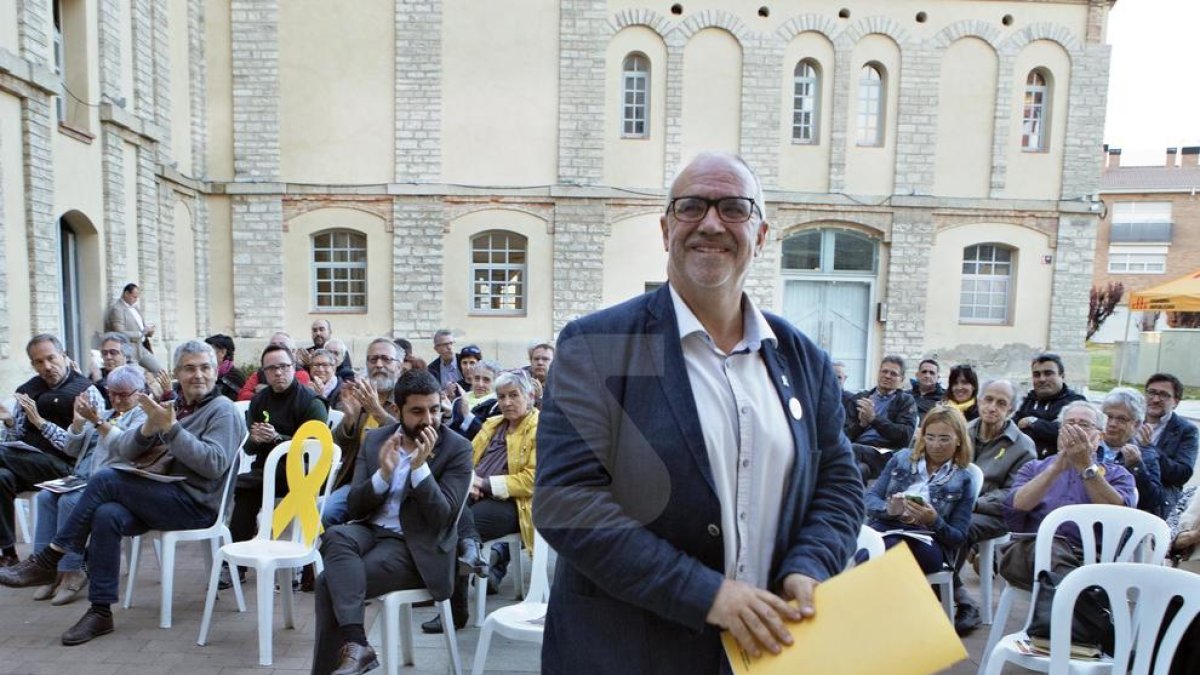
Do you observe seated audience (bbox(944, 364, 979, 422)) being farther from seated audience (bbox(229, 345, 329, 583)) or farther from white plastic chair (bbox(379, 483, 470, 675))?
seated audience (bbox(229, 345, 329, 583))

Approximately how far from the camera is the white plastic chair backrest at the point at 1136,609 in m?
2.40

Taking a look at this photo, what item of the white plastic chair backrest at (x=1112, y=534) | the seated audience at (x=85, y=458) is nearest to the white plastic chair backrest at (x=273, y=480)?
the seated audience at (x=85, y=458)

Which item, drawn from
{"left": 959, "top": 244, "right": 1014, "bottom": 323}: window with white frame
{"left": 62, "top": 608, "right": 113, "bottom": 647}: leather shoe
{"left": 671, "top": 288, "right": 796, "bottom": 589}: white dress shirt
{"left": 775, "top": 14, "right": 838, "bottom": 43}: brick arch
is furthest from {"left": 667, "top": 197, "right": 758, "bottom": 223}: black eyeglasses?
{"left": 959, "top": 244, "right": 1014, "bottom": 323}: window with white frame

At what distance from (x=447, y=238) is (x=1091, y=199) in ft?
45.5

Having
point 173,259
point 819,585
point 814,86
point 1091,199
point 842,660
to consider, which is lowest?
point 842,660

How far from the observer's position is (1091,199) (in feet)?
50.6

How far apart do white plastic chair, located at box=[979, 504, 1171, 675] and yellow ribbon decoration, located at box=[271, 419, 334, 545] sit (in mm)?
3374

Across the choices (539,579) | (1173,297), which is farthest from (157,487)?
(1173,297)

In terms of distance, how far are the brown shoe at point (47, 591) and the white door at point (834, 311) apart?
552 inches

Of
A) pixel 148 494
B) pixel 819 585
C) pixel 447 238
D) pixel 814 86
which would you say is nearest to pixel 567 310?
pixel 447 238

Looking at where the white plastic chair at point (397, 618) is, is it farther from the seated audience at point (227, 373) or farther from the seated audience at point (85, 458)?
the seated audience at point (227, 373)

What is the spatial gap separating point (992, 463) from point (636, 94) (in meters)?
12.4

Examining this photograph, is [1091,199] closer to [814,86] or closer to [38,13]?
[814,86]

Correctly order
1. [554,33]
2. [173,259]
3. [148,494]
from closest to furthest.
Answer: [148,494] → [173,259] → [554,33]
